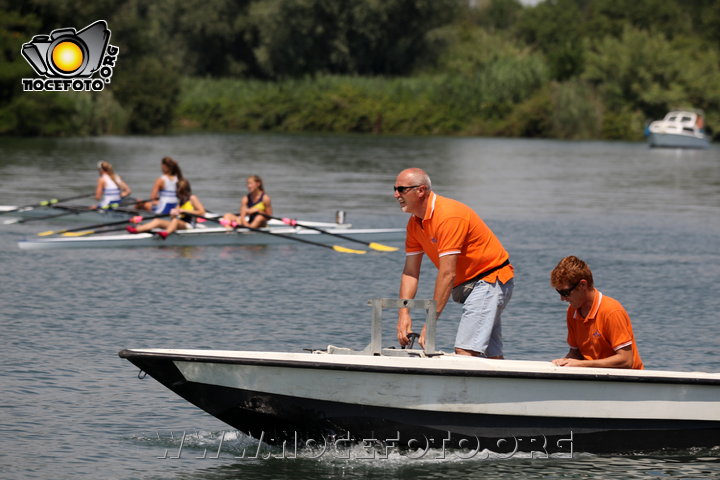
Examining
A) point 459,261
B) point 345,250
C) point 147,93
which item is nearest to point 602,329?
point 459,261

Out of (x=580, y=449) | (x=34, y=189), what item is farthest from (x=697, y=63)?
(x=580, y=449)

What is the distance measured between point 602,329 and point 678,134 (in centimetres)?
6258

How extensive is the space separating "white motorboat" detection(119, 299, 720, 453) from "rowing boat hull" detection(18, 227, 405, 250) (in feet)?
41.9

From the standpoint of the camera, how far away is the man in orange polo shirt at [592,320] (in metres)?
8.46

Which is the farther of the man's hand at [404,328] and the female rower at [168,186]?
the female rower at [168,186]

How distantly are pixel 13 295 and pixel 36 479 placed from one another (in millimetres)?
8182

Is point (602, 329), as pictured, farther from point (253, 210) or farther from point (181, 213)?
point (253, 210)

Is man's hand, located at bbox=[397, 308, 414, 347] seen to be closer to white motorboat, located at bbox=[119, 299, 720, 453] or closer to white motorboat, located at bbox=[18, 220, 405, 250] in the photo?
white motorboat, located at bbox=[119, 299, 720, 453]

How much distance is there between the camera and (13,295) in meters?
16.4

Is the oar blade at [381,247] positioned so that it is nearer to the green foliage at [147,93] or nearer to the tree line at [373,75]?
the tree line at [373,75]

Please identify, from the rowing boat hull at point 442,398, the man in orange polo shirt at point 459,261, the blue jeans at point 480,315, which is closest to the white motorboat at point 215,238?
the man in orange polo shirt at point 459,261

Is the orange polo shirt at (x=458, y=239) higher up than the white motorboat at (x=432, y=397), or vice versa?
the orange polo shirt at (x=458, y=239)

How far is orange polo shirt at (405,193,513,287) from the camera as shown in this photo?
8.69 metres

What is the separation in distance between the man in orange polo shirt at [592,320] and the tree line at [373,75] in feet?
199
